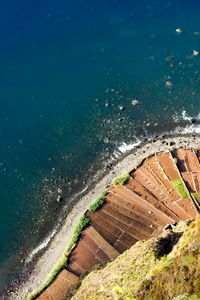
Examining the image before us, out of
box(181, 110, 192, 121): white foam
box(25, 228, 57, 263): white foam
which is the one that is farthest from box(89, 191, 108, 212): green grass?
box(181, 110, 192, 121): white foam

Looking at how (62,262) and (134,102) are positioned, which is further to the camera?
(134,102)

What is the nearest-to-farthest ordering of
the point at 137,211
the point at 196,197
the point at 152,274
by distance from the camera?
the point at 152,274, the point at 196,197, the point at 137,211

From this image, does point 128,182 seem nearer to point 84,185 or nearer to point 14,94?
point 84,185

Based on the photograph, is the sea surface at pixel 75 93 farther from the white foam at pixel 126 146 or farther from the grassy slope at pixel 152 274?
the grassy slope at pixel 152 274

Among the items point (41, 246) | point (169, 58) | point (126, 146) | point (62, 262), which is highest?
point (169, 58)

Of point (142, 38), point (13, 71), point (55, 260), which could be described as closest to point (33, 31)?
point (13, 71)

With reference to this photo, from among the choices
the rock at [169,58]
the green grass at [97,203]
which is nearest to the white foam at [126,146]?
the green grass at [97,203]

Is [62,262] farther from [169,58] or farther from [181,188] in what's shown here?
[169,58]

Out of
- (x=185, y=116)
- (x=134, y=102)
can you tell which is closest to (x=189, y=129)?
(x=185, y=116)
